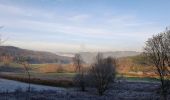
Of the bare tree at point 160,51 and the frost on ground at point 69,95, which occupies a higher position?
the bare tree at point 160,51

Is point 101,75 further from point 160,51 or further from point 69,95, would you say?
point 160,51

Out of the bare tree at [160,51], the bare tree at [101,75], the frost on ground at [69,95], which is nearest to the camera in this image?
the bare tree at [160,51]

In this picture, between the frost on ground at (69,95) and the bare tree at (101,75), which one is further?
the bare tree at (101,75)

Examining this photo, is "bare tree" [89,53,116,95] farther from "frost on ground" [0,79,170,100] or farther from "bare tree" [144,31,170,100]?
"bare tree" [144,31,170,100]

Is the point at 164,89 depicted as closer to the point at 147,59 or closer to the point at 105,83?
the point at 147,59

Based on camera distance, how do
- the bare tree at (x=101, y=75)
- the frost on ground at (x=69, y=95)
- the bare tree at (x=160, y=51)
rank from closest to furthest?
the bare tree at (x=160, y=51) → the frost on ground at (x=69, y=95) → the bare tree at (x=101, y=75)

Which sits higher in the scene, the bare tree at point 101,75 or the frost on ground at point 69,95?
the bare tree at point 101,75

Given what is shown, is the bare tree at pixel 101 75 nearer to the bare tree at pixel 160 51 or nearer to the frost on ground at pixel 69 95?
the frost on ground at pixel 69 95

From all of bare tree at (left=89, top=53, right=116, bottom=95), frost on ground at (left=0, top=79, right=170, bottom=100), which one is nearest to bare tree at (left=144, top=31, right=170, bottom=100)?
frost on ground at (left=0, top=79, right=170, bottom=100)

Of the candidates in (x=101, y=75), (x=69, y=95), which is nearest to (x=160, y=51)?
(x=69, y=95)

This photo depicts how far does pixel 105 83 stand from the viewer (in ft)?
186

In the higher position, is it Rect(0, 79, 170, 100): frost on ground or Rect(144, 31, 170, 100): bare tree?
Rect(144, 31, 170, 100): bare tree

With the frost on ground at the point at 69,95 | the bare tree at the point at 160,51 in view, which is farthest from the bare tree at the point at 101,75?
the bare tree at the point at 160,51

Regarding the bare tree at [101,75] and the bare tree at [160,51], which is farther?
the bare tree at [101,75]
